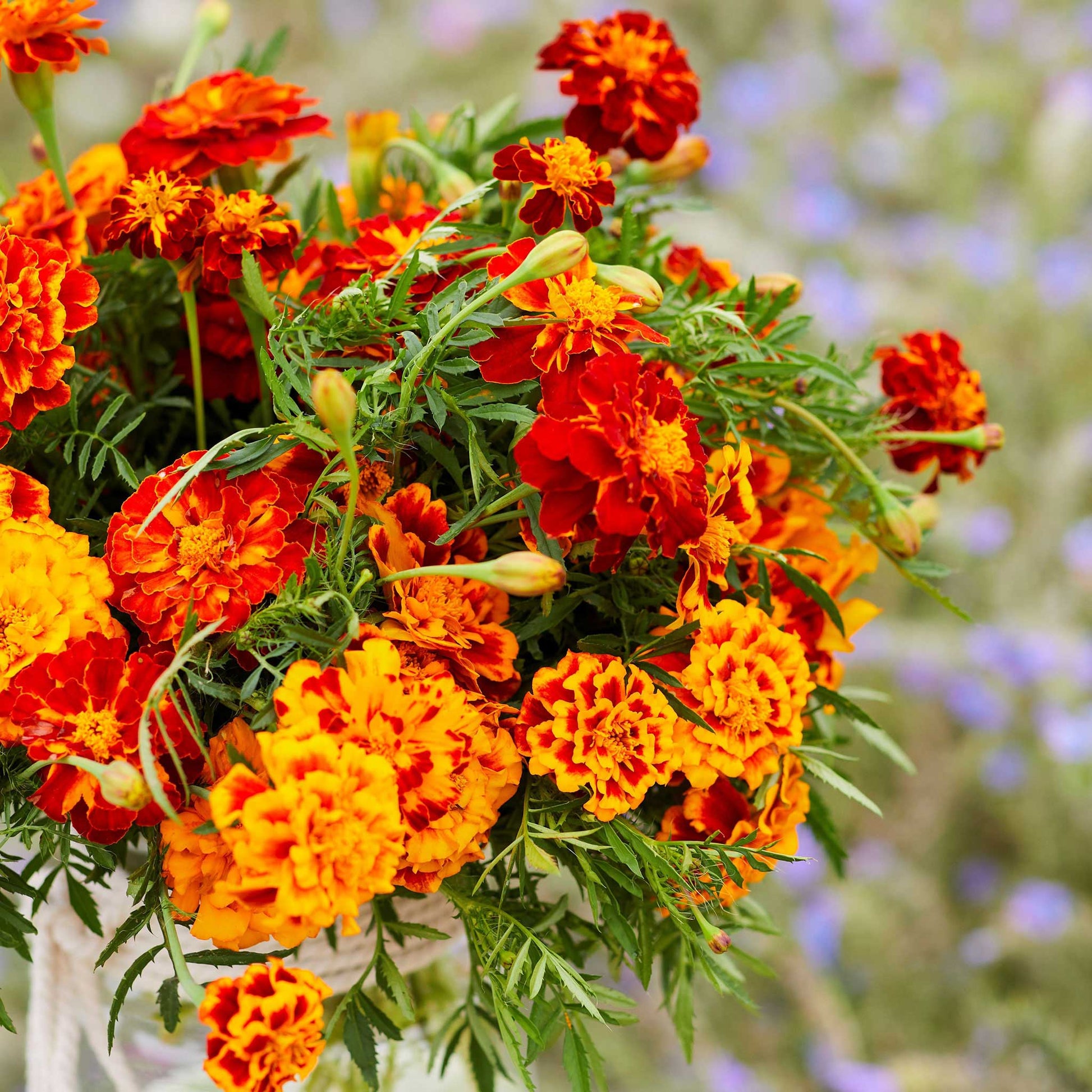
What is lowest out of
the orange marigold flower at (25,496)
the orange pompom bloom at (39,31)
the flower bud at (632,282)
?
the orange marigold flower at (25,496)

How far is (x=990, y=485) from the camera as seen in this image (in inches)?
55.5

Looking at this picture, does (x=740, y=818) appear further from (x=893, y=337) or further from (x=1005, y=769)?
(x=893, y=337)

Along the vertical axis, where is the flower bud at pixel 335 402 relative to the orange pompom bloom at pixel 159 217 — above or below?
below

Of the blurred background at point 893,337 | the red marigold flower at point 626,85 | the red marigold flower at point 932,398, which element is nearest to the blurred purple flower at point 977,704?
the blurred background at point 893,337

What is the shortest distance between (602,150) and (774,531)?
0.52ft

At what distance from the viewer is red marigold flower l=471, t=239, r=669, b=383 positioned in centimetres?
33

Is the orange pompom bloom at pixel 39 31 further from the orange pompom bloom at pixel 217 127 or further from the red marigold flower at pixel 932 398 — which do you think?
the red marigold flower at pixel 932 398

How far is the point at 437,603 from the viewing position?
34 cm

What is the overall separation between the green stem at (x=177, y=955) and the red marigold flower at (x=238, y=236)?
0.64 ft

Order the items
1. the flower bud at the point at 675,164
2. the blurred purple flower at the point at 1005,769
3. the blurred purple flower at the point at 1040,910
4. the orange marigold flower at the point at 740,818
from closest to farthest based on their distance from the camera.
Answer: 1. the orange marigold flower at the point at 740,818
2. the flower bud at the point at 675,164
3. the blurred purple flower at the point at 1040,910
4. the blurred purple flower at the point at 1005,769

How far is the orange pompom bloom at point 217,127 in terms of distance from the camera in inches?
15.7

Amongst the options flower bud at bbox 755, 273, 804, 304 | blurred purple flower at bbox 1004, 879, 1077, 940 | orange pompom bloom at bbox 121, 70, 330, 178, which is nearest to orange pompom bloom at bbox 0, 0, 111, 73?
orange pompom bloom at bbox 121, 70, 330, 178

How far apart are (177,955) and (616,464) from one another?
18 cm

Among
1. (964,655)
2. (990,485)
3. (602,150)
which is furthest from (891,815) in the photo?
(602,150)
